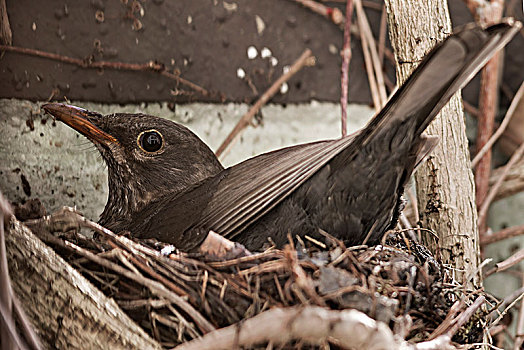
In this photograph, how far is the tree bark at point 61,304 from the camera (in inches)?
52.4

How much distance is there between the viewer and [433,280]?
1524 millimetres

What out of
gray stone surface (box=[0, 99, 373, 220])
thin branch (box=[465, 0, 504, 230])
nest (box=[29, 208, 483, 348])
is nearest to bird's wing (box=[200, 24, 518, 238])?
nest (box=[29, 208, 483, 348])

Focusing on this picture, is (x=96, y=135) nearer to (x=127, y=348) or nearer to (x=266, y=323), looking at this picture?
(x=127, y=348)

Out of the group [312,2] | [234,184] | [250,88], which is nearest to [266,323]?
[234,184]

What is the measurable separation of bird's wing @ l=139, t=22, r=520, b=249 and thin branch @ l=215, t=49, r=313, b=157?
0.64m

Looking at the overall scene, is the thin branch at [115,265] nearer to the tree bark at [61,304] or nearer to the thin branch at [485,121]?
the tree bark at [61,304]

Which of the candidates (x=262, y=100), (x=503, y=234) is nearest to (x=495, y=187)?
(x=503, y=234)

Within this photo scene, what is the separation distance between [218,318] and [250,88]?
152 cm

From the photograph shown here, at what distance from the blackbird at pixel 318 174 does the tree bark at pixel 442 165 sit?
311 millimetres

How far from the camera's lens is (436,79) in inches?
55.4

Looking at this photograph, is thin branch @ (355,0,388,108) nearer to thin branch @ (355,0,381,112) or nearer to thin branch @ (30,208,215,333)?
thin branch @ (355,0,381,112)


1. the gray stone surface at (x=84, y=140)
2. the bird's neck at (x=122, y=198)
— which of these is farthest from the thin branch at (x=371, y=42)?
the bird's neck at (x=122, y=198)

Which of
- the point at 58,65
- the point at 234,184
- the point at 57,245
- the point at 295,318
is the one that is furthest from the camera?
the point at 58,65

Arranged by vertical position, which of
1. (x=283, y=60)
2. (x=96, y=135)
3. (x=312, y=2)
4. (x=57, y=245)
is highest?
(x=312, y=2)
